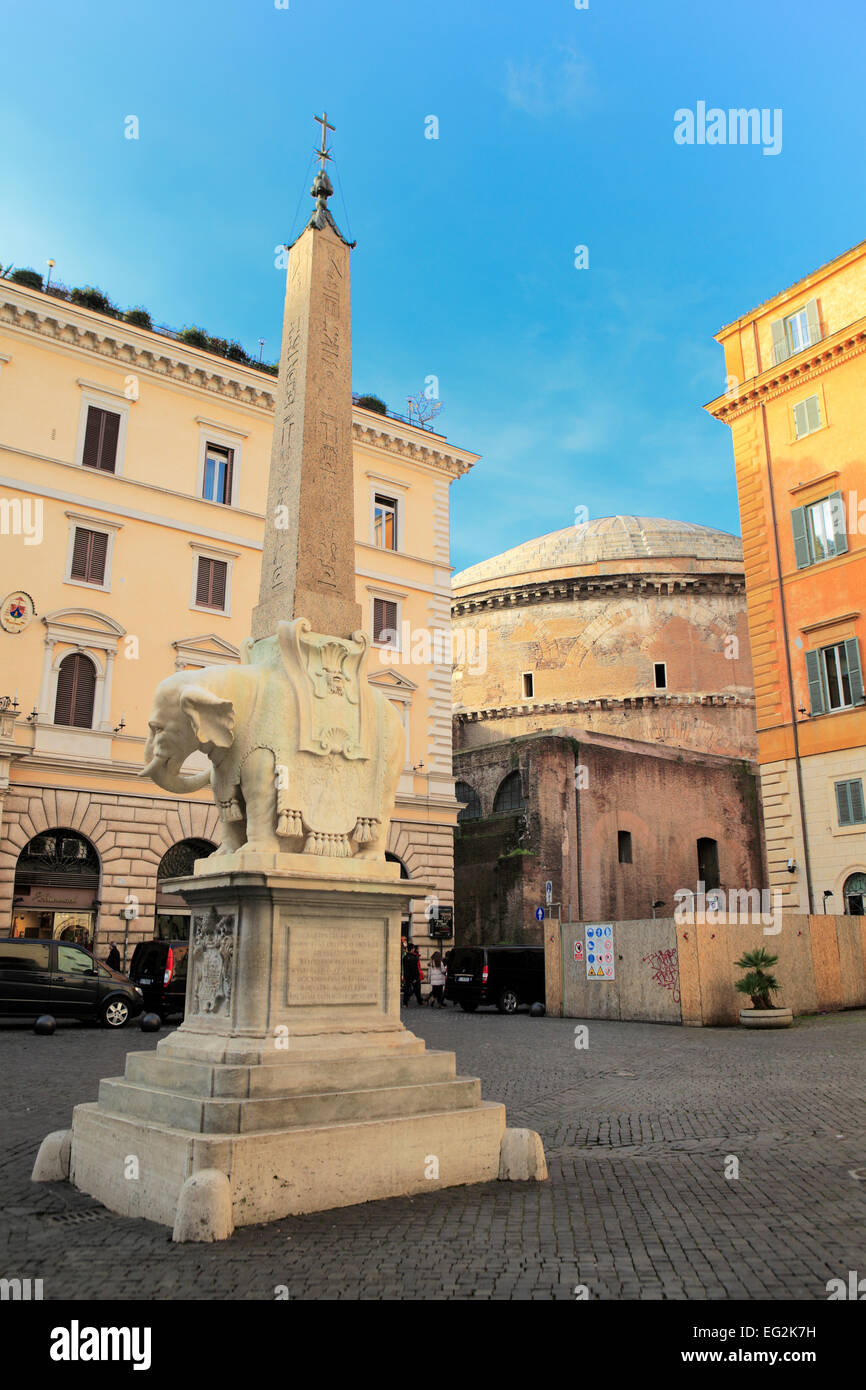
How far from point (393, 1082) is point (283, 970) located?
81 cm

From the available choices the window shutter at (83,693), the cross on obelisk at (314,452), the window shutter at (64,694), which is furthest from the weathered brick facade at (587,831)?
the cross on obelisk at (314,452)

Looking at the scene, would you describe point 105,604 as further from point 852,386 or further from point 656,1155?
point 656,1155

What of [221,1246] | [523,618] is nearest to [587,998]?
[221,1246]

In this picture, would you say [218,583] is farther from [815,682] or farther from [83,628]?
[815,682]

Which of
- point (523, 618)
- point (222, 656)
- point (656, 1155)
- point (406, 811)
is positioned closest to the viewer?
point (656, 1155)

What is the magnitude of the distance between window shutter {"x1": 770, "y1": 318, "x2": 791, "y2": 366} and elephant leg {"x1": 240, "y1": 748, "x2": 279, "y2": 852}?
21047 mm

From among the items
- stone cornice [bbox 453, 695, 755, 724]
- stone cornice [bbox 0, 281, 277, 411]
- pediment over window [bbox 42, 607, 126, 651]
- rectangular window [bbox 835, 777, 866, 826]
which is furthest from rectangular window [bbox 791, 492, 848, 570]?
stone cornice [bbox 453, 695, 755, 724]

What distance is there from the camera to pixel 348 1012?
518 cm

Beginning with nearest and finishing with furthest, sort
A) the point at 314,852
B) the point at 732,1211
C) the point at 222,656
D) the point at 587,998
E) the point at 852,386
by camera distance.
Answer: the point at 732,1211
the point at 314,852
the point at 587,998
the point at 852,386
the point at 222,656

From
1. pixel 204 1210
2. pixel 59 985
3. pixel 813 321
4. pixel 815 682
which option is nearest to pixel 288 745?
pixel 204 1210

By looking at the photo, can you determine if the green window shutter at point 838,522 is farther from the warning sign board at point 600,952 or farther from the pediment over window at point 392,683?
the pediment over window at point 392,683

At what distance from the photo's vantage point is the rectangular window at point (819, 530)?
21.0 metres

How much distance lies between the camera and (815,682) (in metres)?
21.1

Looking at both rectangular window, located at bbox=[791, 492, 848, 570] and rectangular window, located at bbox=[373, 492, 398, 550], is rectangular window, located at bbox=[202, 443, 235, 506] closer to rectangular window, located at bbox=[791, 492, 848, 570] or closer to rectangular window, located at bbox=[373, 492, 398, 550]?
rectangular window, located at bbox=[373, 492, 398, 550]
